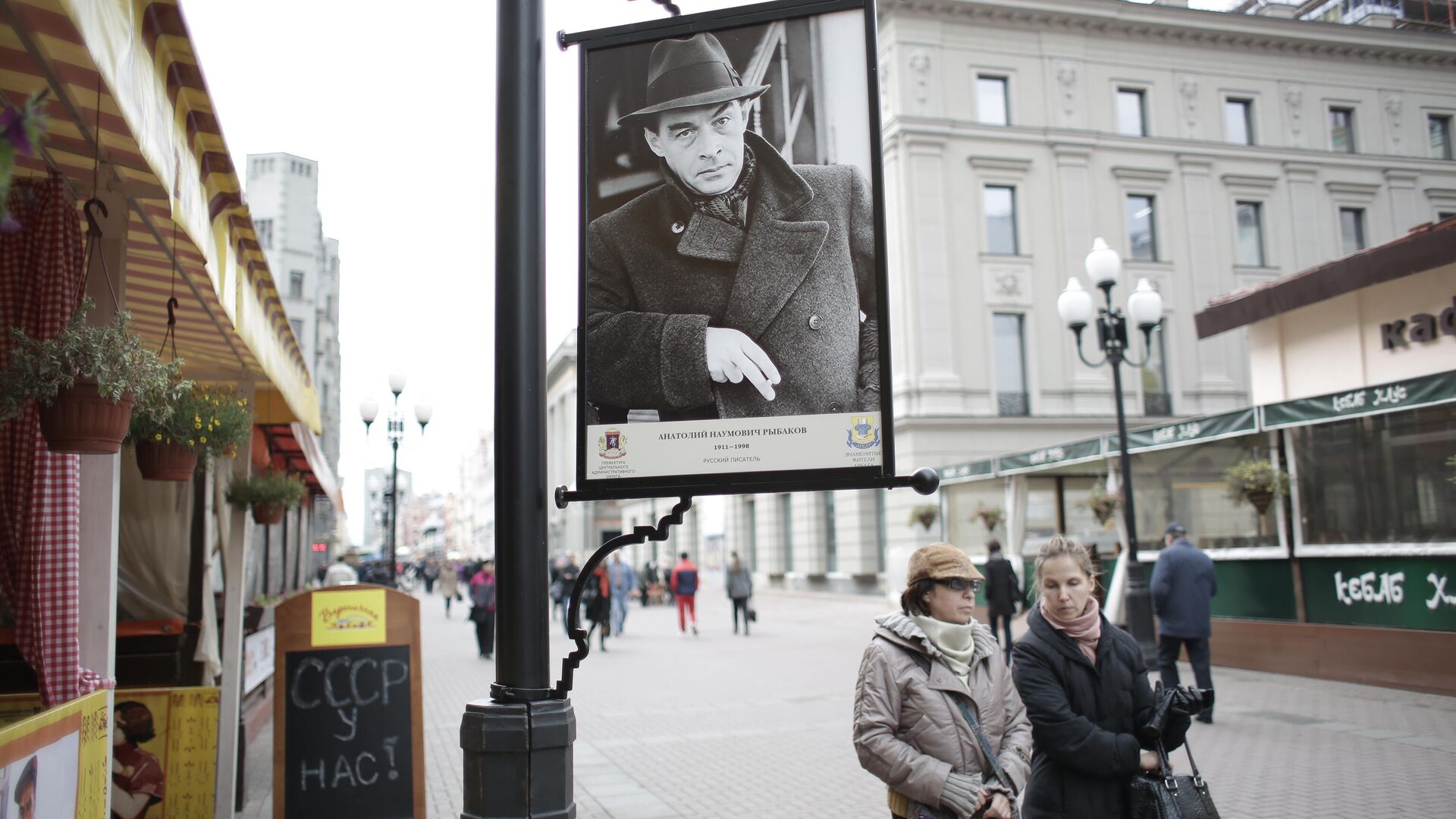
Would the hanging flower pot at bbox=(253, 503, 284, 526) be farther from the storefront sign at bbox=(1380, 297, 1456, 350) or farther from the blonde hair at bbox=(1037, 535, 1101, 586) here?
the storefront sign at bbox=(1380, 297, 1456, 350)

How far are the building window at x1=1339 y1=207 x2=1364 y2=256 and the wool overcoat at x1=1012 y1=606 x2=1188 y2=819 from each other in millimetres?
41159

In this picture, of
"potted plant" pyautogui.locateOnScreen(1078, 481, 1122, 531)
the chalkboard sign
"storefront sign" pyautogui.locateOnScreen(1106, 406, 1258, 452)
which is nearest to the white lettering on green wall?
"storefront sign" pyautogui.locateOnScreen(1106, 406, 1258, 452)

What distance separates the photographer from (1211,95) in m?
38.5

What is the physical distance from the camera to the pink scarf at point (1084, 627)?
420 cm

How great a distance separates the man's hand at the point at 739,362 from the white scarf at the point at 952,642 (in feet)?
3.84

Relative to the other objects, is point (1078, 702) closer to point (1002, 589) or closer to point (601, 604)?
point (1002, 589)

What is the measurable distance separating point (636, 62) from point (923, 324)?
3131 cm

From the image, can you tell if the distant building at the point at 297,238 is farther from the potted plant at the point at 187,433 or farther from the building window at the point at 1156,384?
the potted plant at the point at 187,433

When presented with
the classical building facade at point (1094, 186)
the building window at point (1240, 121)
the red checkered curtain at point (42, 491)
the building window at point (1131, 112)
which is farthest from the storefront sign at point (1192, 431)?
the building window at point (1240, 121)

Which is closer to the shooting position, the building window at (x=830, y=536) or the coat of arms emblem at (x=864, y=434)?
the coat of arms emblem at (x=864, y=434)

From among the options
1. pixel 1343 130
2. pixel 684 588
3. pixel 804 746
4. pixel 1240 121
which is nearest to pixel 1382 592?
pixel 804 746

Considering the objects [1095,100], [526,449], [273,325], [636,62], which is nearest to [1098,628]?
[526,449]

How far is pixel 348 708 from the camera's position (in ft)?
21.9

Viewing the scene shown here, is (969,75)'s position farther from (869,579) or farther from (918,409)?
(869,579)
